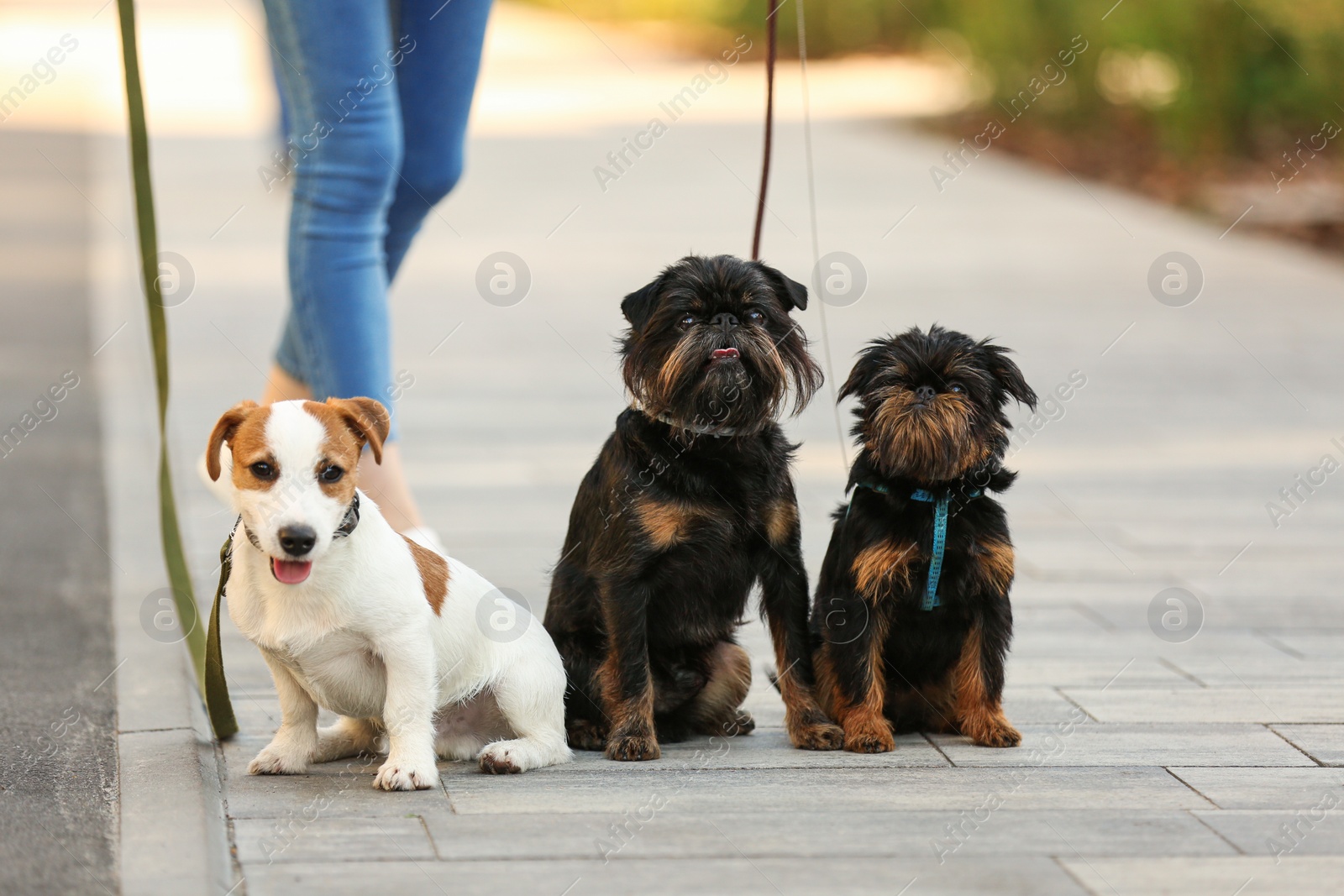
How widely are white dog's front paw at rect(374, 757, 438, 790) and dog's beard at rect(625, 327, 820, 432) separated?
940 millimetres

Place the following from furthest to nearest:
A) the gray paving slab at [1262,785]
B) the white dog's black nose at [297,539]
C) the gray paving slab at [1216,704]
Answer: the gray paving slab at [1216,704] → the gray paving slab at [1262,785] → the white dog's black nose at [297,539]

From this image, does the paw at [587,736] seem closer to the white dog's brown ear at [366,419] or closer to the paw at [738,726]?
the paw at [738,726]

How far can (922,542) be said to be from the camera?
3.75 meters

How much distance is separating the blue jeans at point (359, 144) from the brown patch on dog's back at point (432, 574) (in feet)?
3.45

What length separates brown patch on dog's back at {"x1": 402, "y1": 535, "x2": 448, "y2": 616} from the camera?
363 centimetres

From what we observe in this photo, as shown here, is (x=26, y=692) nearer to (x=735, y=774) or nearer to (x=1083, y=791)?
(x=735, y=774)

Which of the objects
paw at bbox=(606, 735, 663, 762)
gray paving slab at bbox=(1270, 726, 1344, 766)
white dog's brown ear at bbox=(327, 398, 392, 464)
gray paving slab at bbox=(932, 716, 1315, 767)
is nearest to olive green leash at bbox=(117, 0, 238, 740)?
white dog's brown ear at bbox=(327, 398, 392, 464)

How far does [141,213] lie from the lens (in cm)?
396

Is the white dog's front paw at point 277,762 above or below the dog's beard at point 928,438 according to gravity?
below

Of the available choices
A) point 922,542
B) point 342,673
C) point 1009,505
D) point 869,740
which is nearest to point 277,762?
point 342,673

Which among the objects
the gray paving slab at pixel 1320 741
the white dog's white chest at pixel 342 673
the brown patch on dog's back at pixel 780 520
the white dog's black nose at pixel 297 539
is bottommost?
the gray paving slab at pixel 1320 741

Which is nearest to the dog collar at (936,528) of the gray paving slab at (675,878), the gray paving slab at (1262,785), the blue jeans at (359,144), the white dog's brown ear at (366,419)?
the gray paving slab at (1262,785)

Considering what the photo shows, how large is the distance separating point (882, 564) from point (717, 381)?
572mm

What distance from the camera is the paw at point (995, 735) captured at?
3.88 meters
